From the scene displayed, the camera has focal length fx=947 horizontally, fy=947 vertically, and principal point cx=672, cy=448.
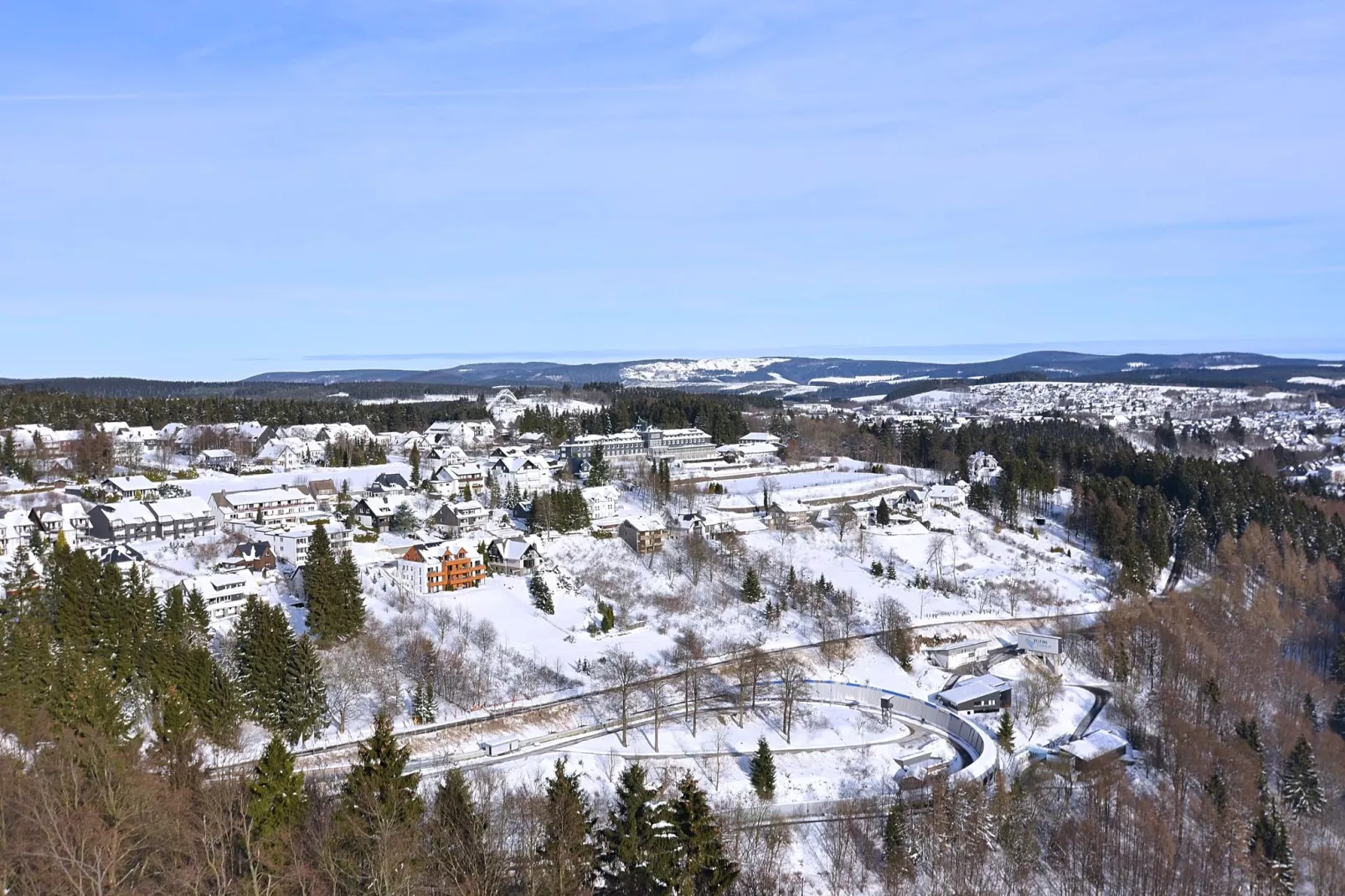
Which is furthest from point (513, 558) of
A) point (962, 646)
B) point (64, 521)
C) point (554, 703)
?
point (962, 646)

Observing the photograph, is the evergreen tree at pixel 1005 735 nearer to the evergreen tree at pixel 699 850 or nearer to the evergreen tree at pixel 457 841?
the evergreen tree at pixel 699 850

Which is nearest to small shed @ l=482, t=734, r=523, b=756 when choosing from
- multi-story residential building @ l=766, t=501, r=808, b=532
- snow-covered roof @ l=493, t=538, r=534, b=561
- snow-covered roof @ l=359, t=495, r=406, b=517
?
snow-covered roof @ l=493, t=538, r=534, b=561

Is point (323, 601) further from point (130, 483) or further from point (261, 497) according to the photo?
point (130, 483)

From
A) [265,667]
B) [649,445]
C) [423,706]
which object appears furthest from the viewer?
[649,445]

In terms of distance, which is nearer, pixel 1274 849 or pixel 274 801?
pixel 274 801

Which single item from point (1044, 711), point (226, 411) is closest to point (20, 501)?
point (226, 411)

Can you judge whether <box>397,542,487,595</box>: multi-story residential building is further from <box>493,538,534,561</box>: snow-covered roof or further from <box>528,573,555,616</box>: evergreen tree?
<box>528,573,555,616</box>: evergreen tree

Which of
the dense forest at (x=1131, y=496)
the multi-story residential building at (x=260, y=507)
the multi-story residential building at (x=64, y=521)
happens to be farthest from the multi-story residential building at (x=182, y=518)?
the dense forest at (x=1131, y=496)
